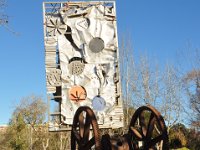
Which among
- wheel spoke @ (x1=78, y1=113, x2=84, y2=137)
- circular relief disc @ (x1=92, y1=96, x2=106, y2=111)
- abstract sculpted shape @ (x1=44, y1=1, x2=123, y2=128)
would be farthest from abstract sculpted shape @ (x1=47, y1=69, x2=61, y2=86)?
wheel spoke @ (x1=78, y1=113, x2=84, y2=137)

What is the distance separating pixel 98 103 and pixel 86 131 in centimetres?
935

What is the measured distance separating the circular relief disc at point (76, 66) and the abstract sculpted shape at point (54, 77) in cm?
63

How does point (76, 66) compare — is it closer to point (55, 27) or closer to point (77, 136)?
point (55, 27)

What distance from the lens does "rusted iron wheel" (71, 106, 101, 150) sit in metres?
7.76

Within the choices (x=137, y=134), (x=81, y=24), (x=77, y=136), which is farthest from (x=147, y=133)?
(x=81, y=24)

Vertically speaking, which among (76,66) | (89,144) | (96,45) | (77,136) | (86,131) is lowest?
(89,144)

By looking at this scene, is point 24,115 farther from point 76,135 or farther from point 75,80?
point 76,135

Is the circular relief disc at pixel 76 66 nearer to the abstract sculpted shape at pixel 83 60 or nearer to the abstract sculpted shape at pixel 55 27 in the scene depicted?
the abstract sculpted shape at pixel 83 60

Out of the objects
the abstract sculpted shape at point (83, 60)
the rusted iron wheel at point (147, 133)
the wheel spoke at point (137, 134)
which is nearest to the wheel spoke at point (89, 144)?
the rusted iron wheel at point (147, 133)

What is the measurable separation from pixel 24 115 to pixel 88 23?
24218 mm

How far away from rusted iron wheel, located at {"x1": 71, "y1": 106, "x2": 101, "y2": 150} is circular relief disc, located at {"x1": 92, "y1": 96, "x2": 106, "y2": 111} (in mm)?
8400

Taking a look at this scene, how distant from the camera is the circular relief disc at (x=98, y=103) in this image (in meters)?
18.2

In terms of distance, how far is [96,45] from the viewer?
18797 mm

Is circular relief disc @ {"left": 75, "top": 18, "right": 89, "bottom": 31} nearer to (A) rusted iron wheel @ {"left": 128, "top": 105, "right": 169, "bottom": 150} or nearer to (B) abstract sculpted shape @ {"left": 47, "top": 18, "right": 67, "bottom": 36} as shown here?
(B) abstract sculpted shape @ {"left": 47, "top": 18, "right": 67, "bottom": 36}
